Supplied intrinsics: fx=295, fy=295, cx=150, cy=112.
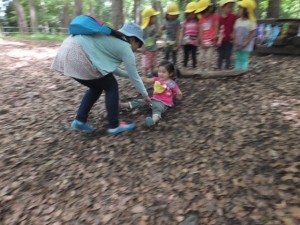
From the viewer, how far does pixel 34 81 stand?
20.0ft

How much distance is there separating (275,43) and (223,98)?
8.69 feet

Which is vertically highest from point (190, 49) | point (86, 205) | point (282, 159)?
point (190, 49)


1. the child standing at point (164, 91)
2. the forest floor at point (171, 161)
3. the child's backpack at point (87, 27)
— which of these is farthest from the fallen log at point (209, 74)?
the child's backpack at point (87, 27)

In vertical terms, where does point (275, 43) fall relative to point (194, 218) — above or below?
above

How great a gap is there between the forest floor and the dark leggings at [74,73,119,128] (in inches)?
11.1

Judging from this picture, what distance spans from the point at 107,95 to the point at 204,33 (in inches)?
99.8

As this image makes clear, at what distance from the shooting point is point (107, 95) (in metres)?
3.59

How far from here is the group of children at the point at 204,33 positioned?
480cm

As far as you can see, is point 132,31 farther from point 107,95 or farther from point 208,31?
point 208,31

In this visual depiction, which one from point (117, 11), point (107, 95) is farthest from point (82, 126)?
point (117, 11)

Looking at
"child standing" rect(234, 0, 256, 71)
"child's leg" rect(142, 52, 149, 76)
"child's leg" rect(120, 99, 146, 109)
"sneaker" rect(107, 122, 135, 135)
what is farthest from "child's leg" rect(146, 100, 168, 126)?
"child standing" rect(234, 0, 256, 71)

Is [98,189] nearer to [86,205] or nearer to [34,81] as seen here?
[86,205]

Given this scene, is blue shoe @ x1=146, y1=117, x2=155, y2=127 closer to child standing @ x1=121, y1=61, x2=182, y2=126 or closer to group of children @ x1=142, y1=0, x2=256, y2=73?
child standing @ x1=121, y1=61, x2=182, y2=126

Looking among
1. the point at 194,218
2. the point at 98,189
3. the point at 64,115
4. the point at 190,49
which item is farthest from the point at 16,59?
the point at 194,218
